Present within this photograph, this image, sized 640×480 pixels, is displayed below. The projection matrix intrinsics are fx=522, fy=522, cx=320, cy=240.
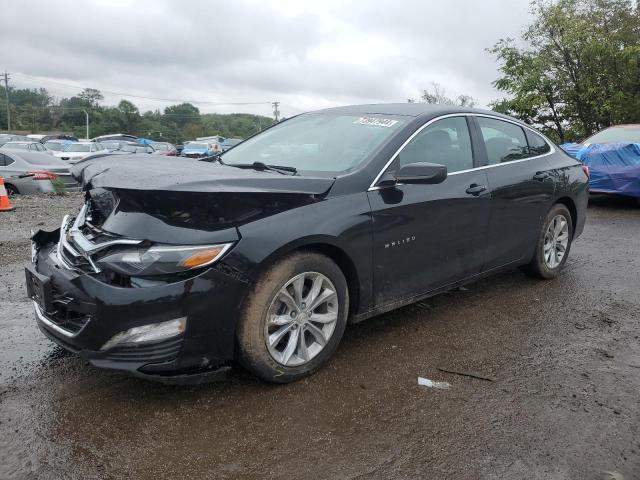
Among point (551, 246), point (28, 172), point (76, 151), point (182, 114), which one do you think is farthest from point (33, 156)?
point (182, 114)

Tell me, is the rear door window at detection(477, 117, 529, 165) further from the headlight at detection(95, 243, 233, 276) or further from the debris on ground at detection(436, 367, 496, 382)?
the headlight at detection(95, 243, 233, 276)

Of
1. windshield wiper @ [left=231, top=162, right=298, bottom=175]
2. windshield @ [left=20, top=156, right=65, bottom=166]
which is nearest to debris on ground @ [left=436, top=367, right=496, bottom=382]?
windshield wiper @ [left=231, top=162, right=298, bottom=175]

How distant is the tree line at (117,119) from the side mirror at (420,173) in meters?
63.7

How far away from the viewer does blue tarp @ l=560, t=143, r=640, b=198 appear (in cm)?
859

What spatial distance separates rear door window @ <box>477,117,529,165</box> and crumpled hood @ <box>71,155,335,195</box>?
1721 mm

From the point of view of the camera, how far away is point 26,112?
78.7 m

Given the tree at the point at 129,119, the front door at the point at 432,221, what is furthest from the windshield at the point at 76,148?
the tree at the point at 129,119

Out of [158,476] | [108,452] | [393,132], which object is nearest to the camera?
[158,476]

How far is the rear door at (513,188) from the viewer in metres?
4.10

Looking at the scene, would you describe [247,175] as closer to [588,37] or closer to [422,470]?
[422,470]

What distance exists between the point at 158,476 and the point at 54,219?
21.5 ft

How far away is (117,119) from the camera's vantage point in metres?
74.2

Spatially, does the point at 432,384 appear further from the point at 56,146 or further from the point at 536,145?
the point at 56,146

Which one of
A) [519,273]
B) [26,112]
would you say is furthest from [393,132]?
[26,112]
